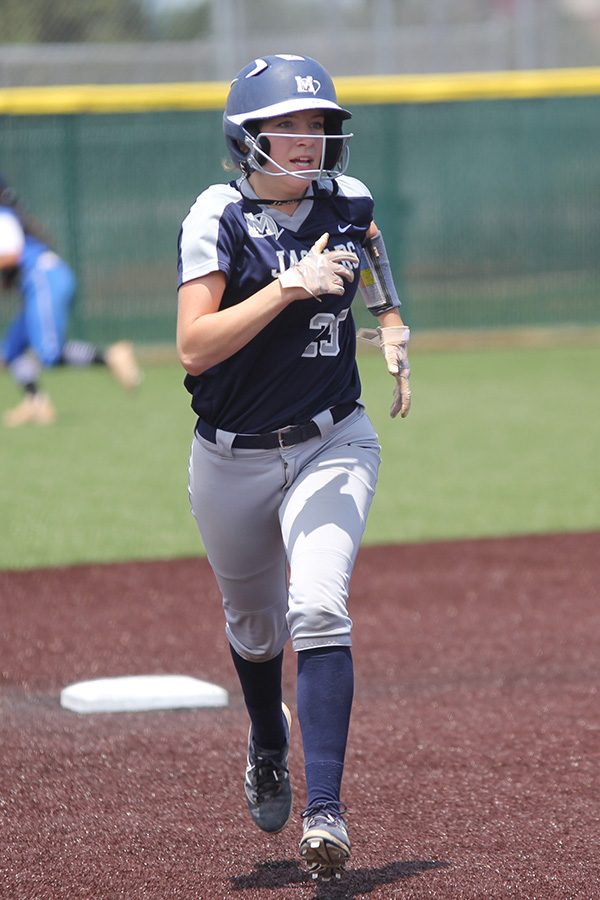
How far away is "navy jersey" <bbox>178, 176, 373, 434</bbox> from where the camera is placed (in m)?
3.44

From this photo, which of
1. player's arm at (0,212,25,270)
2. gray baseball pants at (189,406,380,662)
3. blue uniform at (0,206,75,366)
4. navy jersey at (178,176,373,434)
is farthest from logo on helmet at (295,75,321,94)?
blue uniform at (0,206,75,366)

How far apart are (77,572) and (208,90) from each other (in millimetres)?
10404

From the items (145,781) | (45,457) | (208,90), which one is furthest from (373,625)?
(208,90)

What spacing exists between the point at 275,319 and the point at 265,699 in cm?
99

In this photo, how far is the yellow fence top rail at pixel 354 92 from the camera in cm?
1608

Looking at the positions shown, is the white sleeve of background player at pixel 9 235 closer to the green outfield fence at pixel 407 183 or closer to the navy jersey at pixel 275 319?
the green outfield fence at pixel 407 183

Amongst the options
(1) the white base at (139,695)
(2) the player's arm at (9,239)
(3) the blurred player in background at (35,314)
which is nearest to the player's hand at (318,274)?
(1) the white base at (139,695)

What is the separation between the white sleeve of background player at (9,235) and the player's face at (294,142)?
Answer: 8122mm

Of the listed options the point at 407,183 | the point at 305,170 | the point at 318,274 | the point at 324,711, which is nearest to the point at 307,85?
the point at 305,170

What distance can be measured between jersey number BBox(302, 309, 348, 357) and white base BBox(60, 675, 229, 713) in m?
1.81

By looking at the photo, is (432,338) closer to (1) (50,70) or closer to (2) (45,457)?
(1) (50,70)

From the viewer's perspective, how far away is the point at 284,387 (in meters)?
3.52

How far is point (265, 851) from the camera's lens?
3.59 metres

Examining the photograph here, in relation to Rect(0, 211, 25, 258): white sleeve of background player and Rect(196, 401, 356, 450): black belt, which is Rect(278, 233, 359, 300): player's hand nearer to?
Rect(196, 401, 356, 450): black belt
